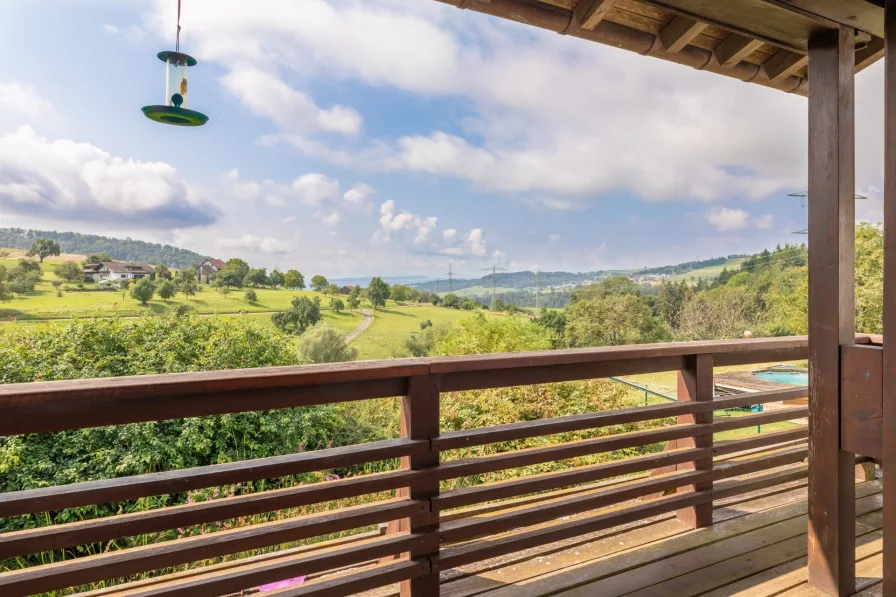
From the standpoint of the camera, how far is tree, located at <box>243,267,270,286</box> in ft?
92.3

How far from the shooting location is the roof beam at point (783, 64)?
6.45 ft

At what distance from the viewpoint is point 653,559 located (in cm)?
182

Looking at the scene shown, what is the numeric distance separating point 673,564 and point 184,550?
155cm

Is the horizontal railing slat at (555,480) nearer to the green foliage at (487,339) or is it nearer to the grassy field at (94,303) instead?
the green foliage at (487,339)

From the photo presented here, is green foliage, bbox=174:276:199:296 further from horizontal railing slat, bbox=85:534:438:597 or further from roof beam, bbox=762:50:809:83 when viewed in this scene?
roof beam, bbox=762:50:809:83

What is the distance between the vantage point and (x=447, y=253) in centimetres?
5094

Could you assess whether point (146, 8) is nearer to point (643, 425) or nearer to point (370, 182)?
point (370, 182)

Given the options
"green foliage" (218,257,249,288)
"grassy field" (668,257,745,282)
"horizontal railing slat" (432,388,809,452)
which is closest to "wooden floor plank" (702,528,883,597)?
"horizontal railing slat" (432,388,809,452)

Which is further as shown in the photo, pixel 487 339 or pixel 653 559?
pixel 487 339

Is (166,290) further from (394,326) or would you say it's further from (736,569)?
(736,569)

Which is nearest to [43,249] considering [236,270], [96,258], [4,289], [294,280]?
[96,258]

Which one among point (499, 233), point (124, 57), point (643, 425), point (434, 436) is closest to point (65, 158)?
point (124, 57)

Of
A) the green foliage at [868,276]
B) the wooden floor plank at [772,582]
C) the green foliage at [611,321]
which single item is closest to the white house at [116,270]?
the green foliage at [611,321]

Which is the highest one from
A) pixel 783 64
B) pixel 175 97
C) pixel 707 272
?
pixel 707 272
